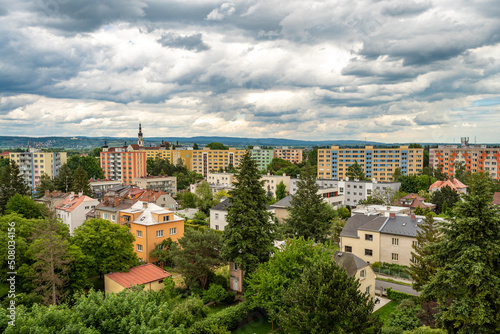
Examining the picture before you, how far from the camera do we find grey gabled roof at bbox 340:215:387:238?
4097 cm

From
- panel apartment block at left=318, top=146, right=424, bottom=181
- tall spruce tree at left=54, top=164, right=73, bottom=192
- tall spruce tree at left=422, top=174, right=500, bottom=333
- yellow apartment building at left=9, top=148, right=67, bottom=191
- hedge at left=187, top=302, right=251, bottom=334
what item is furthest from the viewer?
panel apartment block at left=318, top=146, right=424, bottom=181

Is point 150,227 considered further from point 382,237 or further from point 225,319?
point 382,237

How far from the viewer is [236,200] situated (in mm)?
29875

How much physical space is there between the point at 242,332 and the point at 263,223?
8.79m

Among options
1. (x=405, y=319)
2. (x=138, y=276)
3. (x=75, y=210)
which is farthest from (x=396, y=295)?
(x=75, y=210)

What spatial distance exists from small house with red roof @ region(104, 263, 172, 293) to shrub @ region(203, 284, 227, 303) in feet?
15.5

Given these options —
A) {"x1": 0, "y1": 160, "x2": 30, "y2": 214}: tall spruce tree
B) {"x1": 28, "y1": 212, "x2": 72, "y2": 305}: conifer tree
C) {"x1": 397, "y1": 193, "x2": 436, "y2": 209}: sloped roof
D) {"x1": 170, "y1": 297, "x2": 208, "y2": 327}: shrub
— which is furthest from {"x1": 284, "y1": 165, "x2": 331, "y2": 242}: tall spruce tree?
{"x1": 0, "y1": 160, "x2": 30, "y2": 214}: tall spruce tree

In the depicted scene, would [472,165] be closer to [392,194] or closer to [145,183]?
[392,194]

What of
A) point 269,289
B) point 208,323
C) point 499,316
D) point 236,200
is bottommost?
point 208,323

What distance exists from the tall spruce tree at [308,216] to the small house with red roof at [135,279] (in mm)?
14381

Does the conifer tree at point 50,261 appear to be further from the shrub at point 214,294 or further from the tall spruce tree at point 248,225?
the tall spruce tree at point 248,225

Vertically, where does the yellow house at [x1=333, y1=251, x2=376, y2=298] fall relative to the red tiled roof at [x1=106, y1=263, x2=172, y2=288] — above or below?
above

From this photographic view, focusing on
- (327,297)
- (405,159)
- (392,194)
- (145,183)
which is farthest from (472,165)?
(327,297)

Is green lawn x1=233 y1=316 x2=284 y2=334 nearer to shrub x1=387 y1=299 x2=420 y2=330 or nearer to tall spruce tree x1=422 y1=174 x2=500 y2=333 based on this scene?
shrub x1=387 y1=299 x2=420 y2=330
